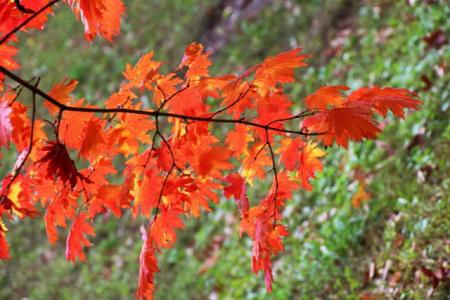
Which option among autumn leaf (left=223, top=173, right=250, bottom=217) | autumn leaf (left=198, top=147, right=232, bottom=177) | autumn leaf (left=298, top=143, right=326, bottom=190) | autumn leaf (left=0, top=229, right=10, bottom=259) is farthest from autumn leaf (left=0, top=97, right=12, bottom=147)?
autumn leaf (left=298, top=143, right=326, bottom=190)

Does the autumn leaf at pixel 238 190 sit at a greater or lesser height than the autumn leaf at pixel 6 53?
lesser

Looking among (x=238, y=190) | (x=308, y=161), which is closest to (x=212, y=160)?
(x=238, y=190)

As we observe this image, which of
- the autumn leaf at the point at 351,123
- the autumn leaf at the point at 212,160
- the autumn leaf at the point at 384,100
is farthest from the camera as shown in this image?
the autumn leaf at the point at 212,160

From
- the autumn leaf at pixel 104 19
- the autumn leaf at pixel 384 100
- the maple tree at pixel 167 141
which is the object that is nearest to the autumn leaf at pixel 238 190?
the maple tree at pixel 167 141

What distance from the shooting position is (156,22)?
28.4 feet

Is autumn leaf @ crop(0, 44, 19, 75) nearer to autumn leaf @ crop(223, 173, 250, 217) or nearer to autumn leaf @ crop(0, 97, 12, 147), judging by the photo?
autumn leaf @ crop(0, 97, 12, 147)

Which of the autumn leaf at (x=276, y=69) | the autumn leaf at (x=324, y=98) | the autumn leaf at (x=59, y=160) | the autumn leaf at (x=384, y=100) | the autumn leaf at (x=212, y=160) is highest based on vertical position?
the autumn leaf at (x=276, y=69)

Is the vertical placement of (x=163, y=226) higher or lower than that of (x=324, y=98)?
lower

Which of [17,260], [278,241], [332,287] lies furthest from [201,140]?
[17,260]

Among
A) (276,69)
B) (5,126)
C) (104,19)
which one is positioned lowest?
(5,126)

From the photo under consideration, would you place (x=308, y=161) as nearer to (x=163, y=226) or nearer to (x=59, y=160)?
(x=163, y=226)

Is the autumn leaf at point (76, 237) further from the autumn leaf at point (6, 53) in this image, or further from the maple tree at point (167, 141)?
the autumn leaf at point (6, 53)

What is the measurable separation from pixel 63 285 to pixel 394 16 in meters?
3.99

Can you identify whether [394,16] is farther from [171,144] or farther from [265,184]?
[171,144]
